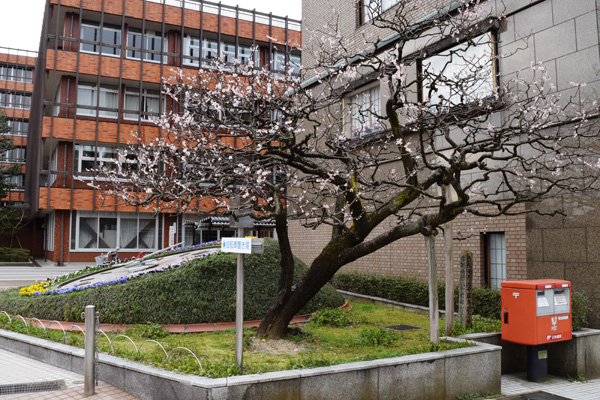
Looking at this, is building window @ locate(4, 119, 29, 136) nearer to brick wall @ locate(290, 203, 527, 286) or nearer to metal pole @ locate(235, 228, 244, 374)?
brick wall @ locate(290, 203, 527, 286)

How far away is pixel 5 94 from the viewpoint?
51.6m

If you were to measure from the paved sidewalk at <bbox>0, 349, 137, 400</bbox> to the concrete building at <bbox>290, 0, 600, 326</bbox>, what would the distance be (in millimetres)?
6468

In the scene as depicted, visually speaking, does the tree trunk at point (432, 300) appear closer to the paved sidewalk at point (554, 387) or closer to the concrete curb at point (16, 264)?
the paved sidewalk at point (554, 387)

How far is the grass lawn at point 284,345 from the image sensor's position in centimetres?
641

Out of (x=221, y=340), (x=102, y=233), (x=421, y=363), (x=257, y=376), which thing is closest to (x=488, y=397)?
(x=421, y=363)

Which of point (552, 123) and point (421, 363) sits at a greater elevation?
point (552, 123)

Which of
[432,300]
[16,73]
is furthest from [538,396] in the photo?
[16,73]

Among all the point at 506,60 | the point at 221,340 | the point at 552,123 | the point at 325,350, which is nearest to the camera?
the point at 325,350

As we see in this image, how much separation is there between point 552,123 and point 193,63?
2828 centimetres

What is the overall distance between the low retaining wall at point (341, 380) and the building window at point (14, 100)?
52.2 meters

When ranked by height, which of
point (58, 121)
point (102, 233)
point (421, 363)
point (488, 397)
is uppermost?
point (58, 121)

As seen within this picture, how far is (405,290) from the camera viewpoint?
1264 cm

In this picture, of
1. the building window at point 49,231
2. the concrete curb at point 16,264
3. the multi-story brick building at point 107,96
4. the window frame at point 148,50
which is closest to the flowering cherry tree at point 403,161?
the multi-story brick building at point 107,96

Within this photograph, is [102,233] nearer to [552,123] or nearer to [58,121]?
[58,121]
